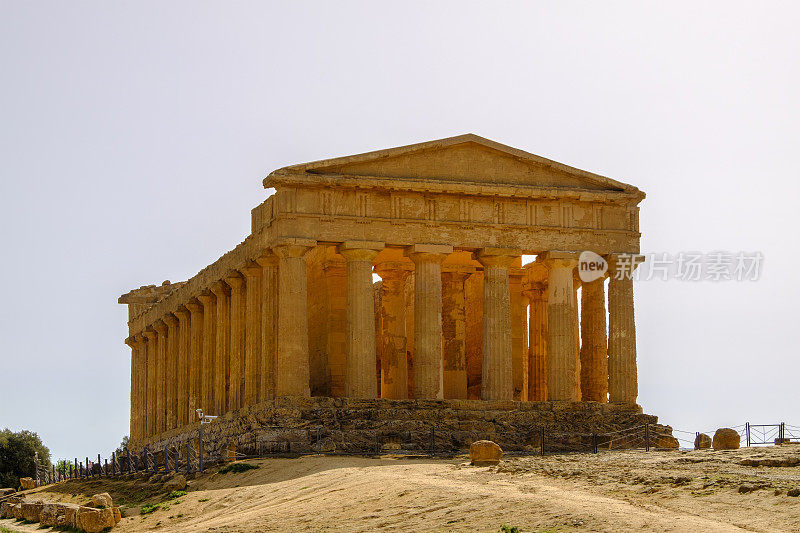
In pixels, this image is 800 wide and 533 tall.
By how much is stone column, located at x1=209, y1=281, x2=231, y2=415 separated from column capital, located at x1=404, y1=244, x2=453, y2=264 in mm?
10159

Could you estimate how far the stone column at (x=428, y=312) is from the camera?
51406mm

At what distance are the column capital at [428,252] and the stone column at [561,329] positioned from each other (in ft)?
13.3

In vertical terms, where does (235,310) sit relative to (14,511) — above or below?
above

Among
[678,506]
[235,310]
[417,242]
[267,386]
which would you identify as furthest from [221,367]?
[678,506]

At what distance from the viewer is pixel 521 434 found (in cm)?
4856

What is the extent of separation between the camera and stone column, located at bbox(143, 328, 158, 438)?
Result: 71.8 m

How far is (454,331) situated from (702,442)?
1660 centimetres

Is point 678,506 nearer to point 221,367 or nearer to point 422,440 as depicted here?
point 422,440

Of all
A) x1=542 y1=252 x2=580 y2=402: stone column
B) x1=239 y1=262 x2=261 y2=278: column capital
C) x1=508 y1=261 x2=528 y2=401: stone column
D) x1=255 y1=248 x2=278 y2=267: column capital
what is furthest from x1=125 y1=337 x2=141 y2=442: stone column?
x1=542 y1=252 x2=580 y2=402: stone column

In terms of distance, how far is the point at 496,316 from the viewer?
52.5 m

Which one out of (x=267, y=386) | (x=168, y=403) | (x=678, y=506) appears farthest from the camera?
(x=168, y=403)

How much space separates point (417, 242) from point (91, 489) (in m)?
15.0

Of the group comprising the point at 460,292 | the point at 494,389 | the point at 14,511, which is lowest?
the point at 14,511

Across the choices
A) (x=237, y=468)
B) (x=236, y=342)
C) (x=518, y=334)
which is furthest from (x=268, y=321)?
(x=518, y=334)
